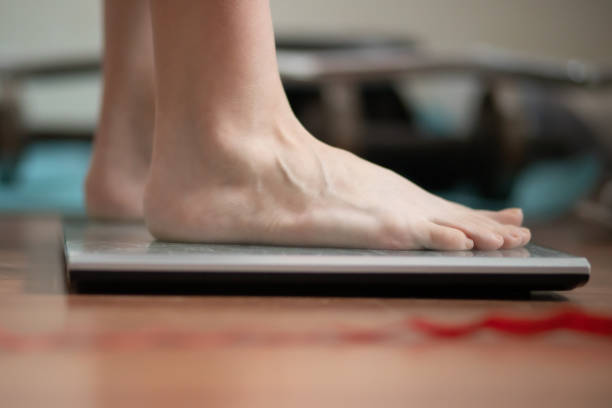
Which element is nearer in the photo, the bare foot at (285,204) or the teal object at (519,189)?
the bare foot at (285,204)

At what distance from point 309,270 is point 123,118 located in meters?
0.59

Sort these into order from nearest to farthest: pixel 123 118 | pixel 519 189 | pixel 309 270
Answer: pixel 309 270 → pixel 123 118 → pixel 519 189

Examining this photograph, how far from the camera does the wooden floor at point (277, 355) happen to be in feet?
1.28

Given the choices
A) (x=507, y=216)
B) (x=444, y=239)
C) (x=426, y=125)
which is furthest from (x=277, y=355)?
(x=426, y=125)

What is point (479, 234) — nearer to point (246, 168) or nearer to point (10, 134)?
point (246, 168)

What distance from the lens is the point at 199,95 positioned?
77cm

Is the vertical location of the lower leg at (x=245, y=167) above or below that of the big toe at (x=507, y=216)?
above

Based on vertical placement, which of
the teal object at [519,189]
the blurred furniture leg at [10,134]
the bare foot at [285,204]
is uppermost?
the bare foot at [285,204]

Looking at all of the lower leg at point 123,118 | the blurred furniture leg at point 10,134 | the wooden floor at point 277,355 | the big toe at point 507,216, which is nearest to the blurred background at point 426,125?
the blurred furniture leg at point 10,134

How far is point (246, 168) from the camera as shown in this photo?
0.77 meters

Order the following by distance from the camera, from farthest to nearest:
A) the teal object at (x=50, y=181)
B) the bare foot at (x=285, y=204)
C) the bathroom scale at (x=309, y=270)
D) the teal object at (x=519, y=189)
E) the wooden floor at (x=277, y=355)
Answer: the teal object at (x=519, y=189) → the teal object at (x=50, y=181) → the bare foot at (x=285, y=204) → the bathroom scale at (x=309, y=270) → the wooden floor at (x=277, y=355)

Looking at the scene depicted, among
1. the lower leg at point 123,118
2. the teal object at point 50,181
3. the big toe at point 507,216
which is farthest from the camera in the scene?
the teal object at point 50,181

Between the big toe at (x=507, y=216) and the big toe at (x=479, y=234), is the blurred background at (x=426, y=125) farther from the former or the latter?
the big toe at (x=479, y=234)

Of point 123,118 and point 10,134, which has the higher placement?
point 123,118
